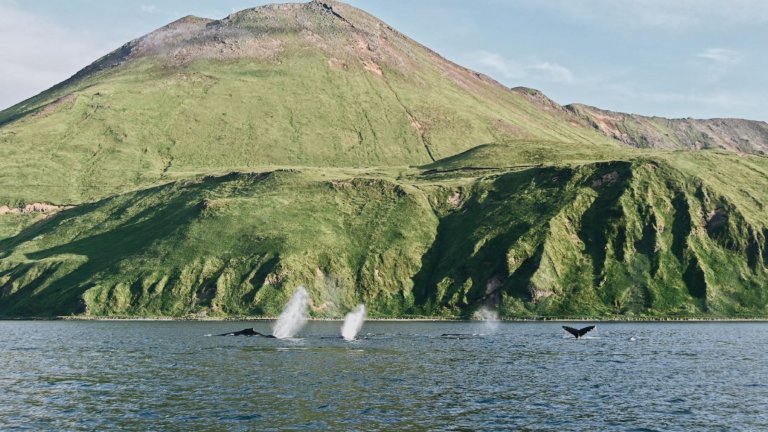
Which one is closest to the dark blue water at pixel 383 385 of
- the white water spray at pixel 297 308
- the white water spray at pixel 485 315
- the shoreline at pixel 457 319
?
the shoreline at pixel 457 319

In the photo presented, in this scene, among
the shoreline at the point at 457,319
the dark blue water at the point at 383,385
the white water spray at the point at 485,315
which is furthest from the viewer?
the white water spray at the point at 485,315

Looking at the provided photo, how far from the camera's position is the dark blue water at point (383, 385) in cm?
4747

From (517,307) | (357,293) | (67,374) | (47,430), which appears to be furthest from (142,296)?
(47,430)

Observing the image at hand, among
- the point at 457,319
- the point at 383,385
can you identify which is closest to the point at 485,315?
the point at 457,319

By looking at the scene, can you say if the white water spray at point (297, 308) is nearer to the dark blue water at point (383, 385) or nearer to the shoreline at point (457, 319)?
the shoreline at point (457, 319)

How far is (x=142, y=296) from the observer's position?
197625 millimetres

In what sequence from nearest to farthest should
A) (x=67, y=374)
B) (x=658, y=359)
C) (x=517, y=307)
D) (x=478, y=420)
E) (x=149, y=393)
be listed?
(x=478, y=420)
(x=149, y=393)
(x=67, y=374)
(x=658, y=359)
(x=517, y=307)

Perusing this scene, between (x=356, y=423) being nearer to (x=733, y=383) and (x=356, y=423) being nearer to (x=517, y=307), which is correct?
(x=733, y=383)

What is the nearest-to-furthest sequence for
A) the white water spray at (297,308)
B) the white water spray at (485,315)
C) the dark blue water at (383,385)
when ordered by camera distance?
the dark blue water at (383,385) < the white water spray at (297,308) < the white water spray at (485,315)

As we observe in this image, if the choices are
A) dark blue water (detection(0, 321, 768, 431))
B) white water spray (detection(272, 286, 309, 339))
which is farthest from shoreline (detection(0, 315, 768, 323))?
dark blue water (detection(0, 321, 768, 431))

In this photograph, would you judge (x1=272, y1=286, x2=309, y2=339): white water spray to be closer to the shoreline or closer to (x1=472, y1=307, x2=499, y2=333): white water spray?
the shoreline

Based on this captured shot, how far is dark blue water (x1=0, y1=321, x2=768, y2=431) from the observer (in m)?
47.5

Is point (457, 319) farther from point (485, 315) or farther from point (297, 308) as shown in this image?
point (297, 308)

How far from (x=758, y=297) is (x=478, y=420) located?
168271 mm
